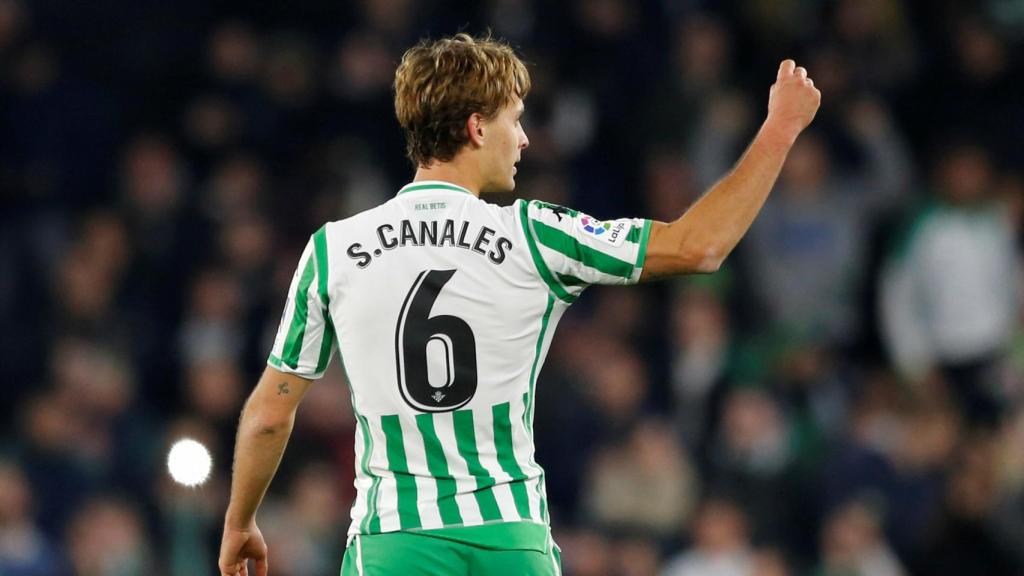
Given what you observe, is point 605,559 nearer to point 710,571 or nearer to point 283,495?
point 710,571

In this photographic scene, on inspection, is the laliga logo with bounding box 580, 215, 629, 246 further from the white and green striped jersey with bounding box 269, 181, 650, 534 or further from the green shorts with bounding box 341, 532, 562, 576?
A: the green shorts with bounding box 341, 532, 562, 576

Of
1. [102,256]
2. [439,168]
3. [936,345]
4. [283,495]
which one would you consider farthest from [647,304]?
[439,168]

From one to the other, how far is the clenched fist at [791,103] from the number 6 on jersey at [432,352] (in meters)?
0.73

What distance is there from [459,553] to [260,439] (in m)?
0.52

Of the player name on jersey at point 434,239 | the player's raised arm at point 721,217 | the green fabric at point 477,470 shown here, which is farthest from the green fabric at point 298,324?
the player's raised arm at point 721,217

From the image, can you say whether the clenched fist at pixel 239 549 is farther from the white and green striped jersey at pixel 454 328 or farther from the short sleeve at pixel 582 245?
the short sleeve at pixel 582 245

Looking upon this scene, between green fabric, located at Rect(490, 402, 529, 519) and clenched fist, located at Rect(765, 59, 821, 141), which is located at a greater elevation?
clenched fist, located at Rect(765, 59, 821, 141)

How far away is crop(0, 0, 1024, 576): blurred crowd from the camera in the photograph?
8.70 meters

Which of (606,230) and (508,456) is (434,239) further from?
(508,456)

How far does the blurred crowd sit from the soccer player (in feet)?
15.7

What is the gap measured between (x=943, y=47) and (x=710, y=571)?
3697 millimetres

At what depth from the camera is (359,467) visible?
12.6ft

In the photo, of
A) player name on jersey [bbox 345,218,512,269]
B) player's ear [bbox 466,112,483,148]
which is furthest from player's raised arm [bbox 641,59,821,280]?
player's ear [bbox 466,112,483,148]

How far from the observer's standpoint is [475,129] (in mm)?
3801
